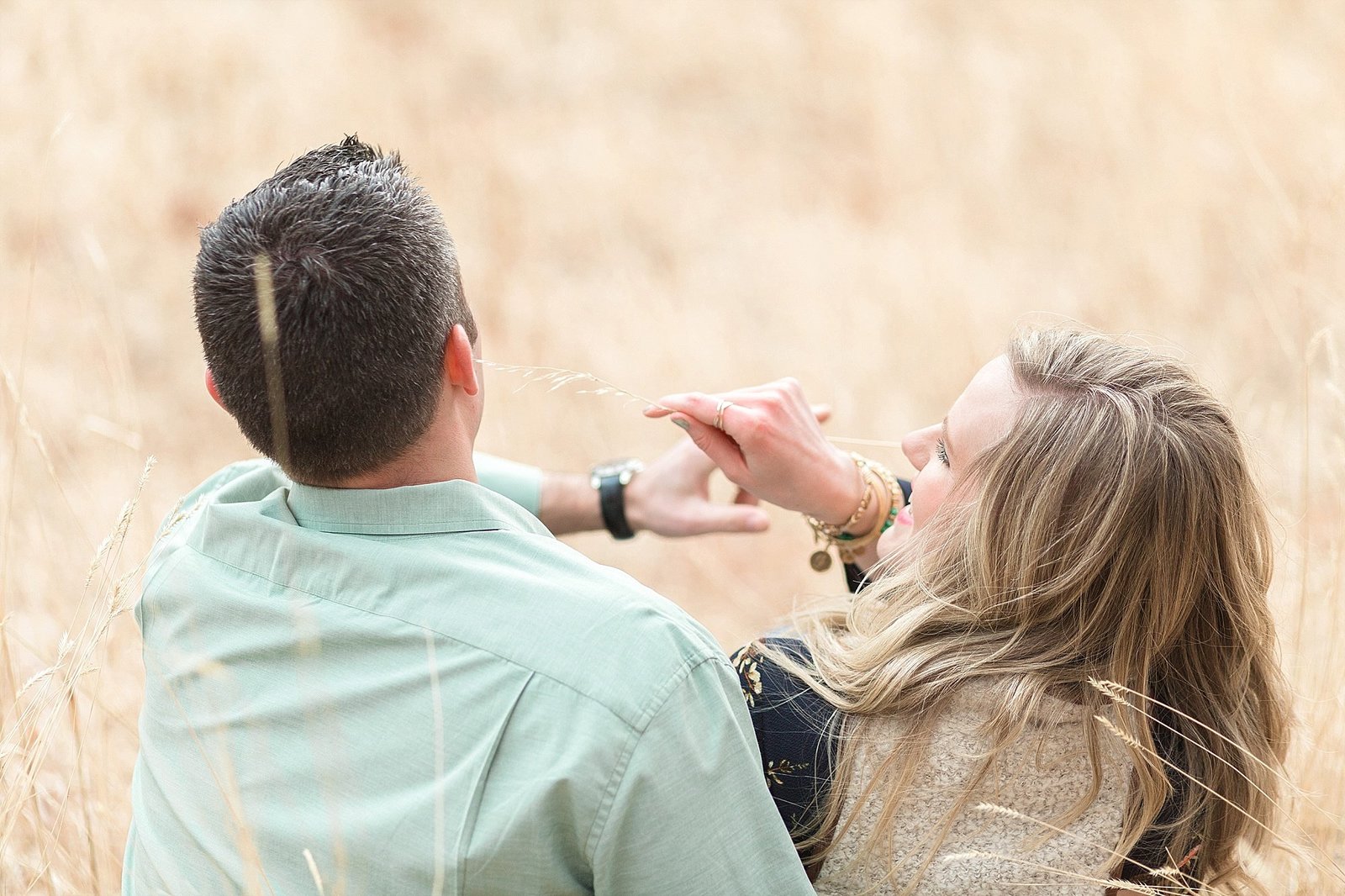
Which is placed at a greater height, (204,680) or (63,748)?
(204,680)

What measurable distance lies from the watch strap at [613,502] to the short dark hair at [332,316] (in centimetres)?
137

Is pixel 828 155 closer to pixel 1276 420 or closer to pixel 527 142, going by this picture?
pixel 527 142

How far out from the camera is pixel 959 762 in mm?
1635

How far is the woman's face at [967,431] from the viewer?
1777mm

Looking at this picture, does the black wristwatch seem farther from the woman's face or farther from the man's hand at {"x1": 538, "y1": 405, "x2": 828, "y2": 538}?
the woman's face

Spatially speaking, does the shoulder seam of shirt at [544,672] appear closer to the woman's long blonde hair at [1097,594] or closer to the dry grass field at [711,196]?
the woman's long blonde hair at [1097,594]

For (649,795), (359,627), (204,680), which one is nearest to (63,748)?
(204,680)

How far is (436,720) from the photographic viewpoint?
1.21 m

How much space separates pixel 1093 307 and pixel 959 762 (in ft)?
13.5

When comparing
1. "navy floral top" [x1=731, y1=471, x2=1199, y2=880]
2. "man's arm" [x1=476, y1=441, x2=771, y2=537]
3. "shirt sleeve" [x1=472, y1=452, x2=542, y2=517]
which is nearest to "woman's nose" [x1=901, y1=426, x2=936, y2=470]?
"navy floral top" [x1=731, y1=471, x2=1199, y2=880]

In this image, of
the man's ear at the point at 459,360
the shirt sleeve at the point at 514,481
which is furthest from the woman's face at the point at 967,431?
the shirt sleeve at the point at 514,481

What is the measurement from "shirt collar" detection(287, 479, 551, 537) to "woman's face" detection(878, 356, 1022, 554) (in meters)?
0.73

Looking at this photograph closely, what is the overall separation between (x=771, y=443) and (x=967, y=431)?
39 cm

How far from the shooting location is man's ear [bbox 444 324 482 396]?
1.49 meters
